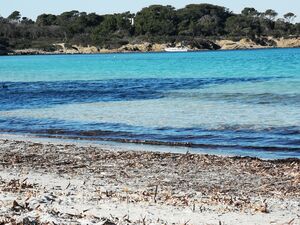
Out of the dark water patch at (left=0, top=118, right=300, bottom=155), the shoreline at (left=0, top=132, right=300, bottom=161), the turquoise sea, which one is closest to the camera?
the shoreline at (left=0, top=132, right=300, bottom=161)

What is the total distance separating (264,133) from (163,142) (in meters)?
3.12

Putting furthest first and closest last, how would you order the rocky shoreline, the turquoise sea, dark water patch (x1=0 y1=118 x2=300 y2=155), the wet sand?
the rocky shoreline, the turquoise sea, dark water patch (x1=0 y1=118 x2=300 y2=155), the wet sand

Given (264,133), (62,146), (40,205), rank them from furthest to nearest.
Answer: (264,133) → (62,146) → (40,205)

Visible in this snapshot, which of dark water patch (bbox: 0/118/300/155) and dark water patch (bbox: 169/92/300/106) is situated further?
dark water patch (bbox: 169/92/300/106)

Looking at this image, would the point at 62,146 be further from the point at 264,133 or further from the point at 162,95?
the point at 162,95

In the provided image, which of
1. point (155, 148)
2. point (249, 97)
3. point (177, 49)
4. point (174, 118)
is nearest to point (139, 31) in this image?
point (177, 49)

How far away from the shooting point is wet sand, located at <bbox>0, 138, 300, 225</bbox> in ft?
25.4

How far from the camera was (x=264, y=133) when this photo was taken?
17672 mm

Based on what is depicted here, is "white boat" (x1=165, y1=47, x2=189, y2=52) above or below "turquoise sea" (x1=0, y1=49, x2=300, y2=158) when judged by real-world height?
below

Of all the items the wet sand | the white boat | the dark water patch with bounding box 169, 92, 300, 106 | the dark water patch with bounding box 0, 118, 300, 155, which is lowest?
the white boat

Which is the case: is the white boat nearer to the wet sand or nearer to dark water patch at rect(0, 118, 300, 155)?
dark water patch at rect(0, 118, 300, 155)

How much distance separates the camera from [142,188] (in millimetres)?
9805

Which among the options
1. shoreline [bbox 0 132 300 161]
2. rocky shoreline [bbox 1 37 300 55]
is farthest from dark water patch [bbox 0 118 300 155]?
rocky shoreline [bbox 1 37 300 55]

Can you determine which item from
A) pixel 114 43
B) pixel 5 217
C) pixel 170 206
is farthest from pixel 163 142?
pixel 114 43
